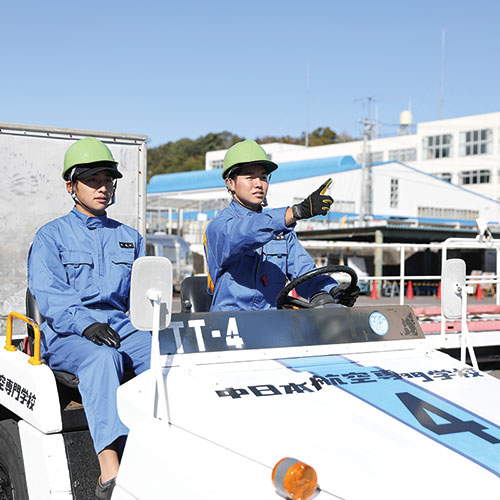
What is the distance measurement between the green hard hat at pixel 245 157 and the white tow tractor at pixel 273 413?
809 millimetres

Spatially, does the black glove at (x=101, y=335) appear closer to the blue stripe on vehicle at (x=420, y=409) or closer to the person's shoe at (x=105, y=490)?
the person's shoe at (x=105, y=490)

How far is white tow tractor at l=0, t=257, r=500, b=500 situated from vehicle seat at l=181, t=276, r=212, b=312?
808 mm

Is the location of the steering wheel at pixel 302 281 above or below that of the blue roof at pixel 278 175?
below

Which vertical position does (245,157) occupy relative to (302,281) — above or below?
above

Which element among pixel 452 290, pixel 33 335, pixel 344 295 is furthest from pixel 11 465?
pixel 452 290

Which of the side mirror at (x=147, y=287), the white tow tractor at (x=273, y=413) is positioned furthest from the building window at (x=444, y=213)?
the side mirror at (x=147, y=287)

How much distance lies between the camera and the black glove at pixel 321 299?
12.6 ft

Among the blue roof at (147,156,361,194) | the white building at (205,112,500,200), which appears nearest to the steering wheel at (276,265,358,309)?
the blue roof at (147,156,361,194)

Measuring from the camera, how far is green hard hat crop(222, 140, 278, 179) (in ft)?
12.9

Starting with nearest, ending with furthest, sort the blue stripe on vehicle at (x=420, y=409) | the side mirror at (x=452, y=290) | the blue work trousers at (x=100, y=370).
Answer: the blue stripe on vehicle at (x=420, y=409), the blue work trousers at (x=100, y=370), the side mirror at (x=452, y=290)

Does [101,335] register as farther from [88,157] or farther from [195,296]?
[195,296]

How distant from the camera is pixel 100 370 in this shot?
3.12 m

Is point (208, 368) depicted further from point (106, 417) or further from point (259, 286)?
point (259, 286)

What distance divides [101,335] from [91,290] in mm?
514
